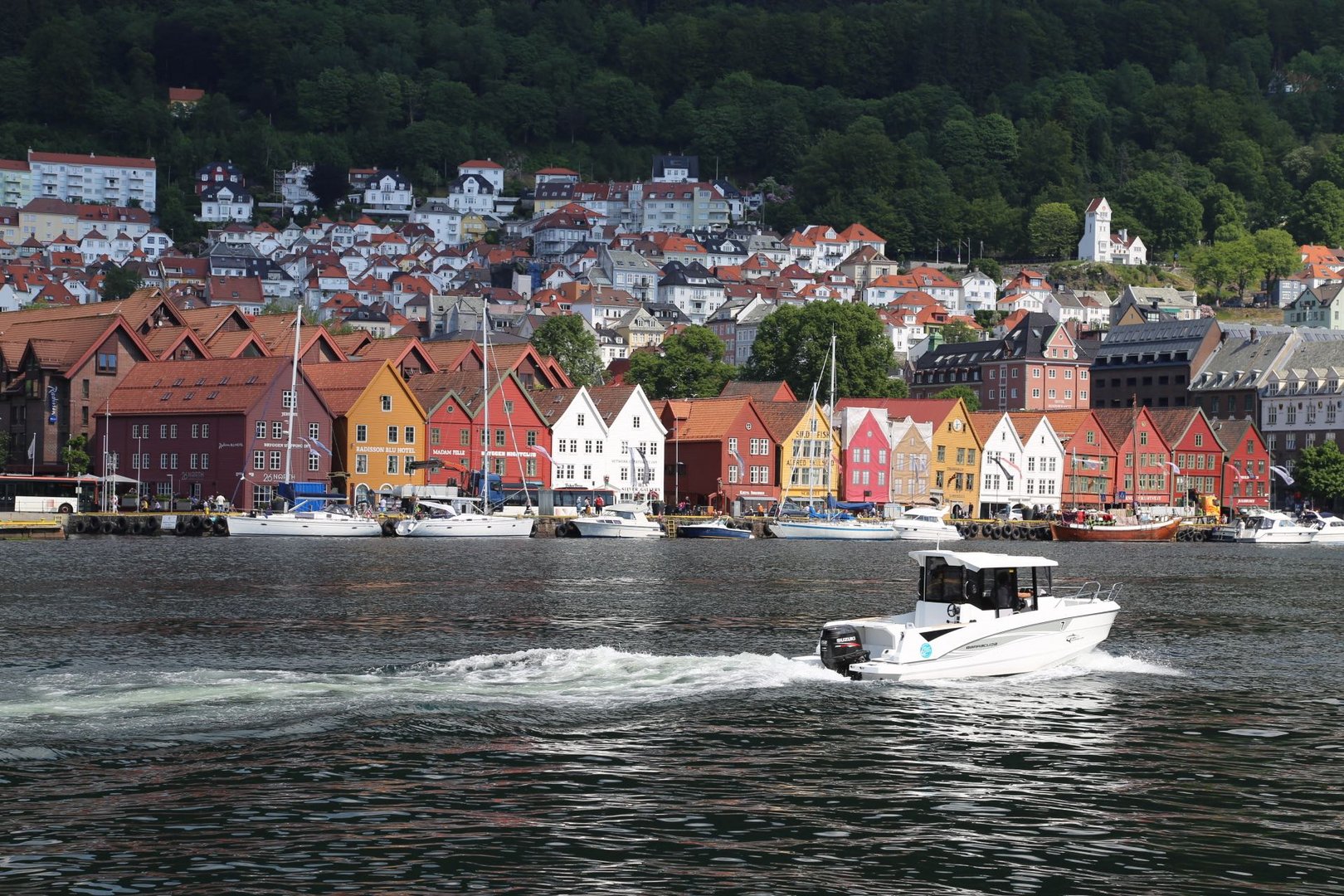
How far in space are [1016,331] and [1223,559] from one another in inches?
4189

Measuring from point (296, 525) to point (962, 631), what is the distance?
6495 centimetres

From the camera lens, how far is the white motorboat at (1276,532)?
123 metres

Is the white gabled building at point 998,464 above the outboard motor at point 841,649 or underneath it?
above

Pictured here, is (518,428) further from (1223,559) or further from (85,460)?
(1223,559)

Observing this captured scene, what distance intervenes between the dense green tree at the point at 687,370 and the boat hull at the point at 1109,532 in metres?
41.0

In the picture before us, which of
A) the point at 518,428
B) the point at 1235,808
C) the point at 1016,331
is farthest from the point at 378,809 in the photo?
the point at 1016,331

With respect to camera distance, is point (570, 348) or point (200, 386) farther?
A: point (570, 348)

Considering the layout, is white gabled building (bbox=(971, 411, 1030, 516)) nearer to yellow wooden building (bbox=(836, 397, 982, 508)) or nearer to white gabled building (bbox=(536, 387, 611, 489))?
yellow wooden building (bbox=(836, 397, 982, 508))

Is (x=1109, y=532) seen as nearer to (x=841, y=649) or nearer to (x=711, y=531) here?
(x=711, y=531)

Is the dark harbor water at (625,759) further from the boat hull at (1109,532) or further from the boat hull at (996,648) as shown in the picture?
the boat hull at (1109,532)

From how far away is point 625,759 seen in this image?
27.3m

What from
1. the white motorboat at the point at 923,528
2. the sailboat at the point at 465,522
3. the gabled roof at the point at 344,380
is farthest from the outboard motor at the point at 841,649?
the gabled roof at the point at 344,380

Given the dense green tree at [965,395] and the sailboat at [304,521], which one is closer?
the sailboat at [304,521]

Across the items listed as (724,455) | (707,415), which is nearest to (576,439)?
(724,455)
